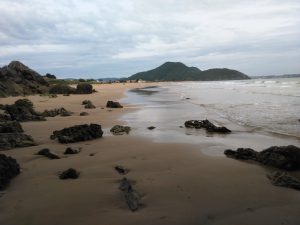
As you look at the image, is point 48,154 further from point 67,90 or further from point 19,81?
point 67,90

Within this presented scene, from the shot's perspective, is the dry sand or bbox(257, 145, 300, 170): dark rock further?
bbox(257, 145, 300, 170): dark rock

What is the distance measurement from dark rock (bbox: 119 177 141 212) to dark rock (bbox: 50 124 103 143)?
3.89m

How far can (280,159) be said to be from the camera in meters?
6.29

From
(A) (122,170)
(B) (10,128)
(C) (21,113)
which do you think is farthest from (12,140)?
(C) (21,113)

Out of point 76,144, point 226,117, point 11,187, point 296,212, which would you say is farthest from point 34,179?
point 226,117

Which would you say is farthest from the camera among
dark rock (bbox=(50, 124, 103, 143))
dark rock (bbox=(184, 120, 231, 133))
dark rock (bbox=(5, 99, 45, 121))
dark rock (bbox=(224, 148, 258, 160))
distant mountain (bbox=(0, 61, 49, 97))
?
distant mountain (bbox=(0, 61, 49, 97))

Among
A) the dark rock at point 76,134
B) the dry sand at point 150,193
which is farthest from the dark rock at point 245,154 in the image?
the dark rock at point 76,134

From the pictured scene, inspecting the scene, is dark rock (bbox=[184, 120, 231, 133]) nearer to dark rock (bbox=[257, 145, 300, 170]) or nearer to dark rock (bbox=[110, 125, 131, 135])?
dark rock (bbox=[110, 125, 131, 135])

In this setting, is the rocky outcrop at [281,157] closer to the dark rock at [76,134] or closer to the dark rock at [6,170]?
the dark rock at [76,134]

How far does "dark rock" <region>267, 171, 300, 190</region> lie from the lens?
17.1 ft

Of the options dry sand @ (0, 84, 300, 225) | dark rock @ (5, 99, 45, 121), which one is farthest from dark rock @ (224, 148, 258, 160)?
dark rock @ (5, 99, 45, 121)

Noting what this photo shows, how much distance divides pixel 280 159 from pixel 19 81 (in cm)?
3123

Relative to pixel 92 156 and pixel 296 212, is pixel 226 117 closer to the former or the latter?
pixel 92 156

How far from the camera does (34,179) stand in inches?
224
